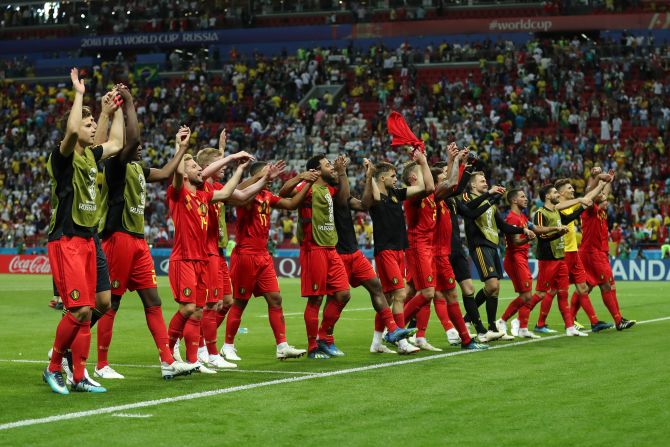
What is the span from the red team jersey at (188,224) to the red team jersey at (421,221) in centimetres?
347

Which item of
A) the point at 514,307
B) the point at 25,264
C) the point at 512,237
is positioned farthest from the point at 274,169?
the point at 25,264

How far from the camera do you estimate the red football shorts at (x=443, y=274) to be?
46.9ft

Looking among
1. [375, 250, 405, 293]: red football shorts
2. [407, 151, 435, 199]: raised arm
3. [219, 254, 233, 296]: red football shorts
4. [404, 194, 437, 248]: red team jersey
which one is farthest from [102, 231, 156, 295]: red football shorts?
[404, 194, 437, 248]: red team jersey

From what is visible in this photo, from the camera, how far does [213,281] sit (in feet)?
39.1

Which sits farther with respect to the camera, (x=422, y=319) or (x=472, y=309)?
(x=472, y=309)

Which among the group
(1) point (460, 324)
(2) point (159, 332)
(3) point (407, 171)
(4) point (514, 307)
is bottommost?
(4) point (514, 307)

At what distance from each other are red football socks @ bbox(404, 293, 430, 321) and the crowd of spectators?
24.5 meters

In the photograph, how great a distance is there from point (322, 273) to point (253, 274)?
2.78 ft

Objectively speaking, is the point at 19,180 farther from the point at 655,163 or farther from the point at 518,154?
the point at 655,163

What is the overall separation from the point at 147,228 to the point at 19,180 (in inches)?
345

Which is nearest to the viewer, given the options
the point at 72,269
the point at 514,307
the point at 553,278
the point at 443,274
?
the point at 72,269

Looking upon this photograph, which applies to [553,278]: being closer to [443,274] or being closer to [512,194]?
[512,194]

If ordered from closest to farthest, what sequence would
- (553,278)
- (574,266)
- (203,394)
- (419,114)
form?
(203,394)
(553,278)
(574,266)
(419,114)

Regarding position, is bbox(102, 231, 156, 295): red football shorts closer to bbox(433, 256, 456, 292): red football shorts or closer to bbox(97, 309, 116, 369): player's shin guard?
bbox(97, 309, 116, 369): player's shin guard
